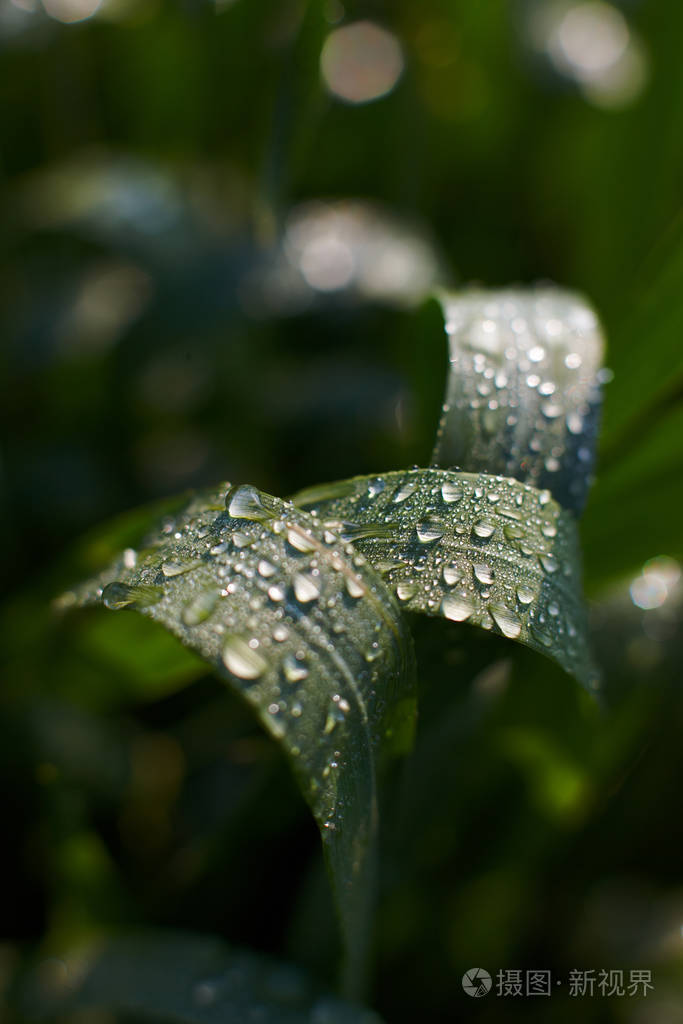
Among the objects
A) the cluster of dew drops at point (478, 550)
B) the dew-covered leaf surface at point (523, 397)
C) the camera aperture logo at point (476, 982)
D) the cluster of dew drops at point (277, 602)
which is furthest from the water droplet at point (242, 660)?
the camera aperture logo at point (476, 982)

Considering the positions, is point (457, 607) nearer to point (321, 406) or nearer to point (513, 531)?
point (513, 531)

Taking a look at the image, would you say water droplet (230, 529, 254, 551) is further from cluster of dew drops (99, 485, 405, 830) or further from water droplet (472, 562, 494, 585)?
water droplet (472, 562, 494, 585)

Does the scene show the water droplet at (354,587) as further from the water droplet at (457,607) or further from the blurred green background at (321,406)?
the blurred green background at (321,406)

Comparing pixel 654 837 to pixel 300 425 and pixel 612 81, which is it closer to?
pixel 300 425

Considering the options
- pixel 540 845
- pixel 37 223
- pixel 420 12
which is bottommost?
pixel 540 845

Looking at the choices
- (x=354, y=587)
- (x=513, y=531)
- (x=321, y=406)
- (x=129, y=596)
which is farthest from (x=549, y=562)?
(x=321, y=406)

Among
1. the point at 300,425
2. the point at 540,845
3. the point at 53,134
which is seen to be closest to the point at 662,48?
the point at 300,425

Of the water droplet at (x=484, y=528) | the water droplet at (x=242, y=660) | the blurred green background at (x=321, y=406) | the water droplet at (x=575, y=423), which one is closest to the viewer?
the water droplet at (x=242, y=660)
